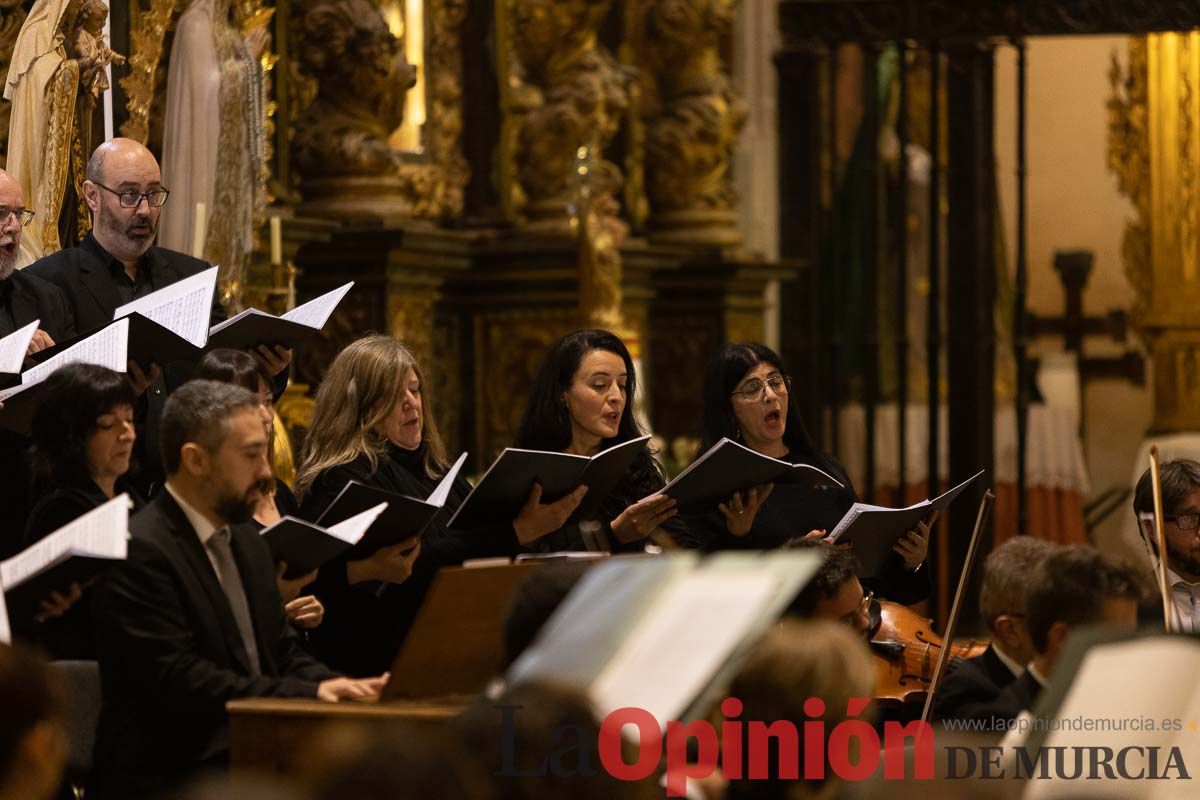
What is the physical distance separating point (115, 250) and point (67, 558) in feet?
6.53

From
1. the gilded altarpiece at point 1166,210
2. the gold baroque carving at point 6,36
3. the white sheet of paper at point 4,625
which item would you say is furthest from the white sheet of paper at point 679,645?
the gilded altarpiece at point 1166,210

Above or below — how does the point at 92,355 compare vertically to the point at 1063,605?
above

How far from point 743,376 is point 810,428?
210 inches

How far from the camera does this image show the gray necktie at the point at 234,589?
442cm

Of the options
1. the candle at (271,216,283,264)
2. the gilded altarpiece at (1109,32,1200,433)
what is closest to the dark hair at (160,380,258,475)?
the candle at (271,216,283,264)

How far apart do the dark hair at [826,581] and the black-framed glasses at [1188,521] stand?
122 cm

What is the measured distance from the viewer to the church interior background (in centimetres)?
759

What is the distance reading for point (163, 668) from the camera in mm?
4242

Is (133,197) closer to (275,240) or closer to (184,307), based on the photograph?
(184,307)

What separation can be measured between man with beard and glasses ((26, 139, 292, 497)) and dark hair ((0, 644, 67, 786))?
2792 mm

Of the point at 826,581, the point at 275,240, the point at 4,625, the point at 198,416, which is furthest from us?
the point at 275,240

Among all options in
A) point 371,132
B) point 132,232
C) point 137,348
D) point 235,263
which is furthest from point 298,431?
point 137,348

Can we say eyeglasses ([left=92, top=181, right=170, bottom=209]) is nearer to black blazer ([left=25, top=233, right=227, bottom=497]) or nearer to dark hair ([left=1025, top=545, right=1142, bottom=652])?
black blazer ([left=25, top=233, right=227, bottom=497])

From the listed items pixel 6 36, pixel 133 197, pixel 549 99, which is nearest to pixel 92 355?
pixel 133 197
